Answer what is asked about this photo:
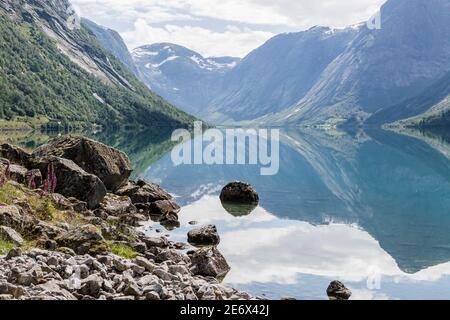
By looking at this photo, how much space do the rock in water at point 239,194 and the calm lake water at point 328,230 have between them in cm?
113

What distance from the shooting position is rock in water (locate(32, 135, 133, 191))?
4884 centimetres

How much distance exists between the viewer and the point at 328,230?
46969 millimetres

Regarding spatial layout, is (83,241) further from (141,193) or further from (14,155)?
(141,193)

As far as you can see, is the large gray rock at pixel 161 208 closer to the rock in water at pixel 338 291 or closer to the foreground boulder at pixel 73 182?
the foreground boulder at pixel 73 182

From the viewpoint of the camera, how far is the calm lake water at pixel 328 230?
30.5 meters

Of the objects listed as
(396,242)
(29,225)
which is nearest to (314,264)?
(396,242)

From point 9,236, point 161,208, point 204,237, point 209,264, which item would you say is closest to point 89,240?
point 9,236

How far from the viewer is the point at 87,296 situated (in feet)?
59.0

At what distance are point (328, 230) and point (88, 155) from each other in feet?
68.5

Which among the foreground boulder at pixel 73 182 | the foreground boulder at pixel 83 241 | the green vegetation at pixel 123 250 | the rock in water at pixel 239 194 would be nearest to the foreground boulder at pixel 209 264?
the green vegetation at pixel 123 250

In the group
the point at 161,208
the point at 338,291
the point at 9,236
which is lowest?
the point at 338,291

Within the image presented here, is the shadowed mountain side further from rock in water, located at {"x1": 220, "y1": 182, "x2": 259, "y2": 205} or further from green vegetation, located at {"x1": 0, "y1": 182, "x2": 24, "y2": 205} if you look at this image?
green vegetation, located at {"x1": 0, "y1": 182, "x2": 24, "y2": 205}
